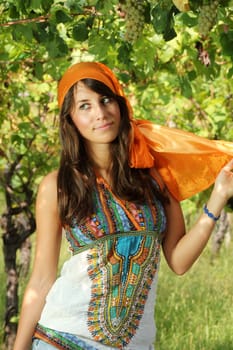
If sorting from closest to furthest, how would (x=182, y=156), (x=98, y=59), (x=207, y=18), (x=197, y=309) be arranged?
(x=207, y=18), (x=182, y=156), (x=98, y=59), (x=197, y=309)

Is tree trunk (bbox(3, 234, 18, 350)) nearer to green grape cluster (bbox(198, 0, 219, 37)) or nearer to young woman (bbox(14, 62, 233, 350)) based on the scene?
young woman (bbox(14, 62, 233, 350))

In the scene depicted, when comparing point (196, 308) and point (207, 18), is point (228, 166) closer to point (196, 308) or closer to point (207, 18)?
point (207, 18)

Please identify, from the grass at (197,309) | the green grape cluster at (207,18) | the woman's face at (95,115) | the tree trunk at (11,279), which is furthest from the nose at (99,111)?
the tree trunk at (11,279)

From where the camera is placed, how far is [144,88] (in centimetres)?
612

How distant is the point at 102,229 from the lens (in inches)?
114

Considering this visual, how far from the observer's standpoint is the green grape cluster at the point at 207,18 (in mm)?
2818

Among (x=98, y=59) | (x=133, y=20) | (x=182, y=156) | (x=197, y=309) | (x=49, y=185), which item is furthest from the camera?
(x=197, y=309)

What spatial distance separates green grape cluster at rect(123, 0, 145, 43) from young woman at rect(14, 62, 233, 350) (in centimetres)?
14

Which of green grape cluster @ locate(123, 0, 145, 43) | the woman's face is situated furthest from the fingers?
green grape cluster @ locate(123, 0, 145, 43)

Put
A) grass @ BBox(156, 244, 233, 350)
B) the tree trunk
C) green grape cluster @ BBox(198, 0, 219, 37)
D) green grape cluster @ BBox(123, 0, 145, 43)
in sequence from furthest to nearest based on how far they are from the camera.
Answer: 1. the tree trunk
2. grass @ BBox(156, 244, 233, 350)
3. green grape cluster @ BBox(123, 0, 145, 43)
4. green grape cluster @ BBox(198, 0, 219, 37)

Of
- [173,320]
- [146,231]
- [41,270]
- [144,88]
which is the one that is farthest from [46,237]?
[173,320]

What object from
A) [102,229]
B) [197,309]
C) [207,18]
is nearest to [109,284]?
[102,229]

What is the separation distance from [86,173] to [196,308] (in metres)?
4.55

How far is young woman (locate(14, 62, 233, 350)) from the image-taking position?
286 centimetres
